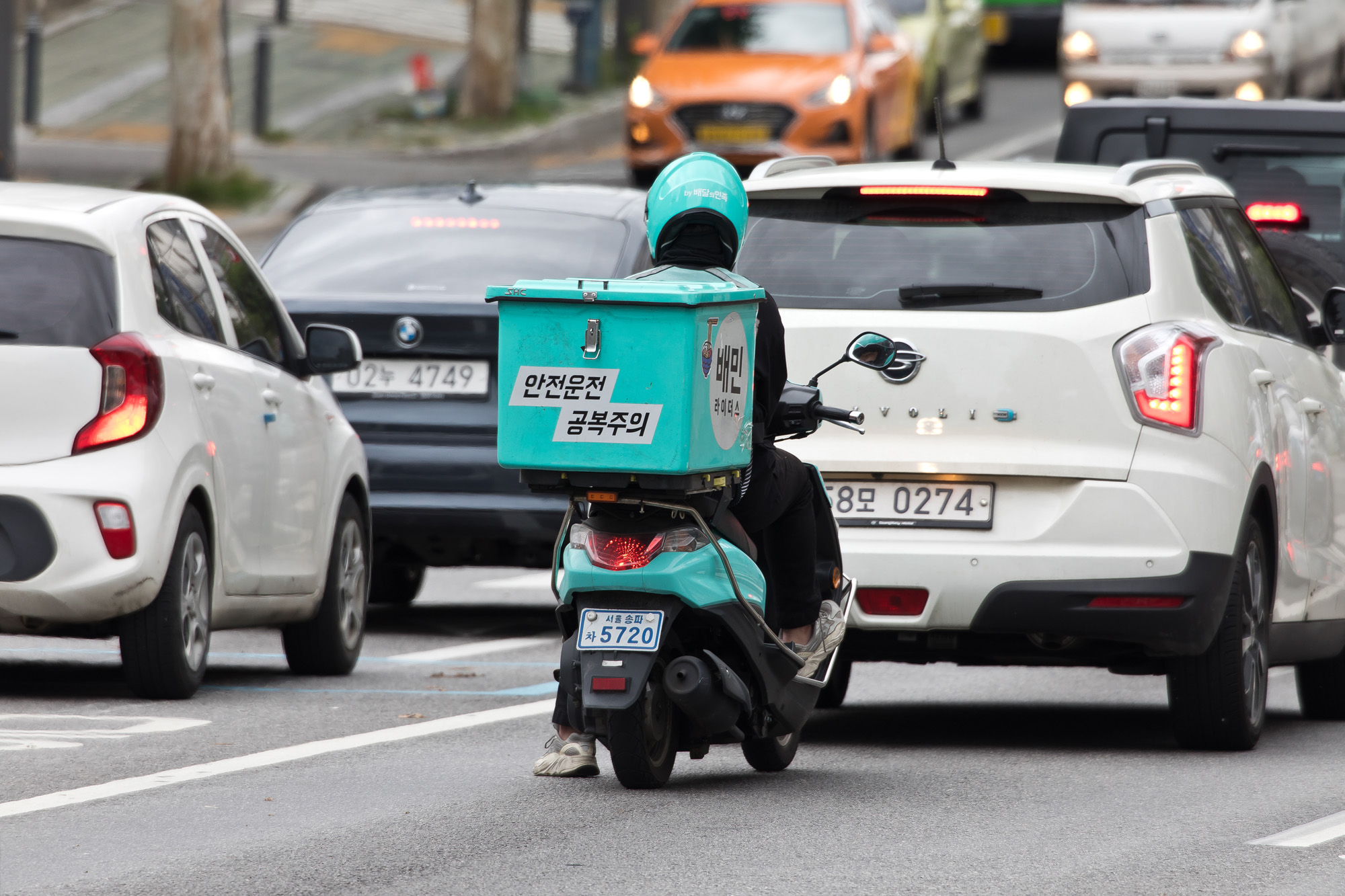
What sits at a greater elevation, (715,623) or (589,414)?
(589,414)

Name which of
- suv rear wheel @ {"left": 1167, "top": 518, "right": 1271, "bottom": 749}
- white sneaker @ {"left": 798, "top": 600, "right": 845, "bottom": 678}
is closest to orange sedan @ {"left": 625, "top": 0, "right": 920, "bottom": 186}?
suv rear wheel @ {"left": 1167, "top": 518, "right": 1271, "bottom": 749}

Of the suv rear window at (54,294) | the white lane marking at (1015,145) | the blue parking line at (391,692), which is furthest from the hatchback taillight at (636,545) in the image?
the white lane marking at (1015,145)

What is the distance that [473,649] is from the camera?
1117 centimetres

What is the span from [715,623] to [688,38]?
1933 centimetres

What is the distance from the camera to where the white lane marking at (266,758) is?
22.4 ft

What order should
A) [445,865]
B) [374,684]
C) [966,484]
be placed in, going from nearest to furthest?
[445,865]
[966,484]
[374,684]

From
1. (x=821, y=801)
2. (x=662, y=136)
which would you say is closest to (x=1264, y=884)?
(x=821, y=801)

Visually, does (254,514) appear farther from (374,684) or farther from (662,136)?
(662,136)

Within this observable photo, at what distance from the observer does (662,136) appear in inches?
979

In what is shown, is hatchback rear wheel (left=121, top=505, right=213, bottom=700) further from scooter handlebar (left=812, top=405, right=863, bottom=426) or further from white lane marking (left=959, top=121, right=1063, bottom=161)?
white lane marking (left=959, top=121, right=1063, bottom=161)

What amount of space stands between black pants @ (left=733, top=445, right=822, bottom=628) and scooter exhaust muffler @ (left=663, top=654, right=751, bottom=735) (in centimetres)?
40

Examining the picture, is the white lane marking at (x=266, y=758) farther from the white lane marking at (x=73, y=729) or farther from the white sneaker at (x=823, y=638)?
the white sneaker at (x=823, y=638)

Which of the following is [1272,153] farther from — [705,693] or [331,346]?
[705,693]

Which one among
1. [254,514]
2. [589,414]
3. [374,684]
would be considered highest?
[589,414]
